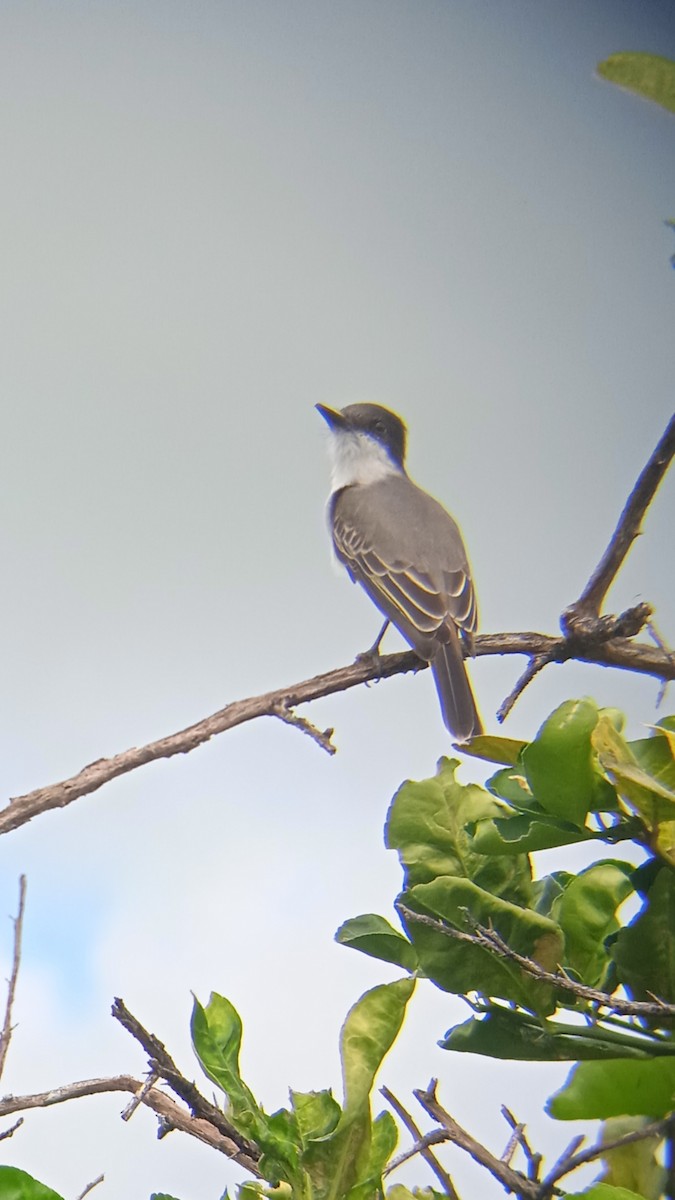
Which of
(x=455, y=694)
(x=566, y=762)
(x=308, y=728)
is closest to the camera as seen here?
(x=566, y=762)

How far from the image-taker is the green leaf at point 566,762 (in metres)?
0.70

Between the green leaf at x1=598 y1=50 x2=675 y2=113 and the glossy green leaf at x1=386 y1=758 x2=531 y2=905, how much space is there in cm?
46

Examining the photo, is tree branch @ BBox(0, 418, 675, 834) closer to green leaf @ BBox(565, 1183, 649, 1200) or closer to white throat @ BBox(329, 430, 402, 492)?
green leaf @ BBox(565, 1183, 649, 1200)

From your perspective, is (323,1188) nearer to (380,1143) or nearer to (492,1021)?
(380,1143)

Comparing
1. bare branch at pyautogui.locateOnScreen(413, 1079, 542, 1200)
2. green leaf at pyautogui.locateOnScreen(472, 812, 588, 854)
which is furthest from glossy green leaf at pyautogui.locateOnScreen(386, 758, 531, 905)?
bare branch at pyautogui.locateOnScreen(413, 1079, 542, 1200)

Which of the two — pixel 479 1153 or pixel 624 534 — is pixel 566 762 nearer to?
pixel 479 1153

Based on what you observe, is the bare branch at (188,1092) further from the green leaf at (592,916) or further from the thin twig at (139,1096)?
the green leaf at (592,916)

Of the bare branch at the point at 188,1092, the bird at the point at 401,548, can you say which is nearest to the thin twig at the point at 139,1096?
the bare branch at the point at 188,1092

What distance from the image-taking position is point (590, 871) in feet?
2.56

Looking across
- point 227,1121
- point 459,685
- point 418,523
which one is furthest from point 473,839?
point 418,523

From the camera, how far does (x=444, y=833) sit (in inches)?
29.6

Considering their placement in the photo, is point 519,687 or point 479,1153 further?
point 519,687

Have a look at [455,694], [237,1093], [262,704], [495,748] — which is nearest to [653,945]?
[495,748]

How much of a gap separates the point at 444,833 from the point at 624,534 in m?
0.60
